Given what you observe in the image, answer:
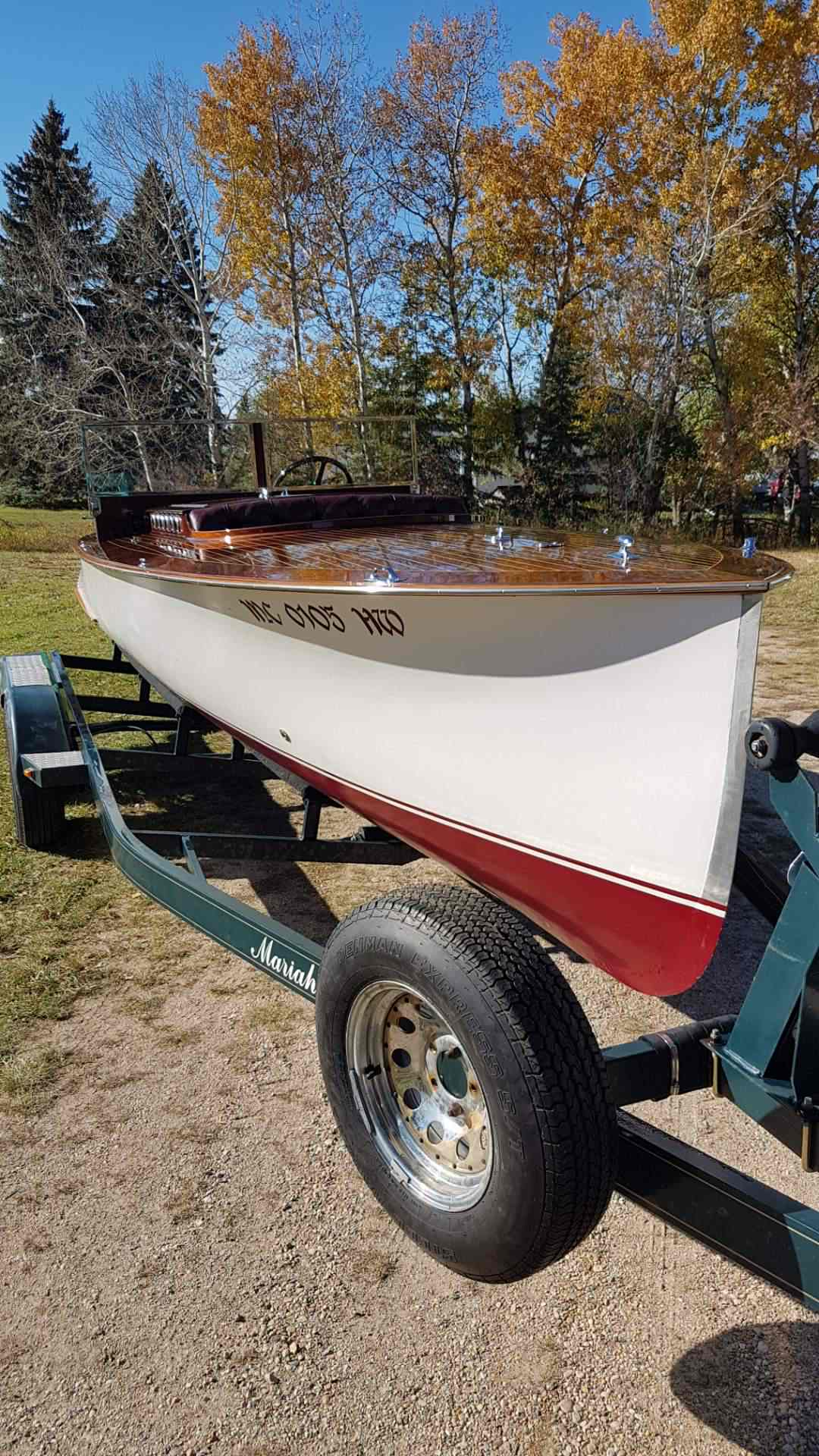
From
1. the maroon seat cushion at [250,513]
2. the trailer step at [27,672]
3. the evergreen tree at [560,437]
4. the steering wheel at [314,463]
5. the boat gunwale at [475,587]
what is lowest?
the trailer step at [27,672]

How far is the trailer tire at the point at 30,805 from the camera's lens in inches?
168

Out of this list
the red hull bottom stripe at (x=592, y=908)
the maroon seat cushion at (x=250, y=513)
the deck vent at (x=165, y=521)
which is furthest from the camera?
the deck vent at (x=165, y=521)

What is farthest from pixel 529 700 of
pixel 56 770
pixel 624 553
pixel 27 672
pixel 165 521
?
pixel 27 672

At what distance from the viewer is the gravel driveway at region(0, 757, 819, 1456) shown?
1775 mm

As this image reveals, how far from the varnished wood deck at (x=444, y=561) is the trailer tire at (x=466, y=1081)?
875mm

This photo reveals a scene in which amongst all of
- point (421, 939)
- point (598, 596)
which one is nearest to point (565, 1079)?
point (421, 939)

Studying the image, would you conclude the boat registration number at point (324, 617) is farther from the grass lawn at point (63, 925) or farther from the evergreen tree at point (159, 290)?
the evergreen tree at point (159, 290)

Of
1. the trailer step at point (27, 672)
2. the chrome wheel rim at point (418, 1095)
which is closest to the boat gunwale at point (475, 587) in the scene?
the chrome wheel rim at point (418, 1095)

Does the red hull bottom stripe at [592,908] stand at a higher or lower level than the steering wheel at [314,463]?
lower

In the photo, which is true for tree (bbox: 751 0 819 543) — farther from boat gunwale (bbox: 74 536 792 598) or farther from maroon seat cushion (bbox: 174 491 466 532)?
boat gunwale (bbox: 74 536 792 598)

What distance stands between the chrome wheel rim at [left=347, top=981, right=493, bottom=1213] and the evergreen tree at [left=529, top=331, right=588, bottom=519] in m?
20.8

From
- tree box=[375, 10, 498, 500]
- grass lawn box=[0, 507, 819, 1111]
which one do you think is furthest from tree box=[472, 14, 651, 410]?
grass lawn box=[0, 507, 819, 1111]

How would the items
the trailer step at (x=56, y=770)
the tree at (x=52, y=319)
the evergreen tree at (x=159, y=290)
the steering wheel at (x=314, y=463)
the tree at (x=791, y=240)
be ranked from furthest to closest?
the tree at (x=52, y=319) < the evergreen tree at (x=159, y=290) < the tree at (x=791, y=240) < the steering wheel at (x=314, y=463) < the trailer step at (x=56, y=770)

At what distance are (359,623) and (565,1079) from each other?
1599 mm
